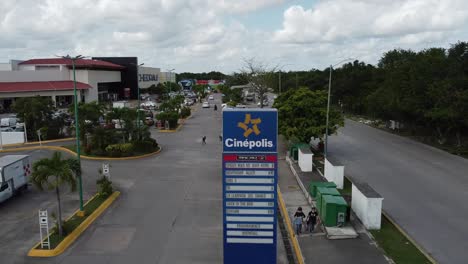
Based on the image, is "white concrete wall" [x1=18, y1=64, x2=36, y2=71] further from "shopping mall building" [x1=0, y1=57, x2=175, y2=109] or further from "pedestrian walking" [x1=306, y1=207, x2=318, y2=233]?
"pedestrian walking" [x1=306, y1=207, x2=318, y2=233]

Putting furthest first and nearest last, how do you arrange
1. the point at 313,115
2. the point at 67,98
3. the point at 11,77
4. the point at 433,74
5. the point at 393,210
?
the point at 67,98 → the point at 11,77 → the point at 433,74 → the point at 313,115 → the point at 393,210

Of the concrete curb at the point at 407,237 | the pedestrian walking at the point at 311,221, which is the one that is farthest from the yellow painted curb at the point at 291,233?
the concrete curb at the point at 407,237

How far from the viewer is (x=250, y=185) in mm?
11773

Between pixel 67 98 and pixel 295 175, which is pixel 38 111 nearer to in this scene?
pixel 295 175

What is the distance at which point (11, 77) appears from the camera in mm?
65375

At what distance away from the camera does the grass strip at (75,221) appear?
1534 centimetres

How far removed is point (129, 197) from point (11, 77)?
5497 cm

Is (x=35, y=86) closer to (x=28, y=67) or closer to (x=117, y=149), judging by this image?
(x=28, y=67)

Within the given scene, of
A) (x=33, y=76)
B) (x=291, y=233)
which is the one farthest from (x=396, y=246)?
(x=33, y=76)

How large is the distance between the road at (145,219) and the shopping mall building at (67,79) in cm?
3174

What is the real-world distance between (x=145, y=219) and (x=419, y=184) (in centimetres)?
1544

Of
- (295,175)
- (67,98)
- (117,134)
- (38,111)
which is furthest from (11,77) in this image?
(295,175)

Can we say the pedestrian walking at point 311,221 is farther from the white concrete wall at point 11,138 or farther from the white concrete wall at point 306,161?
the white concrete wall at point 11,138

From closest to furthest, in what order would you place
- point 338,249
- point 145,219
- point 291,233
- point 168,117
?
point 338,249
point 291,233
point 145,219
point 168,117
